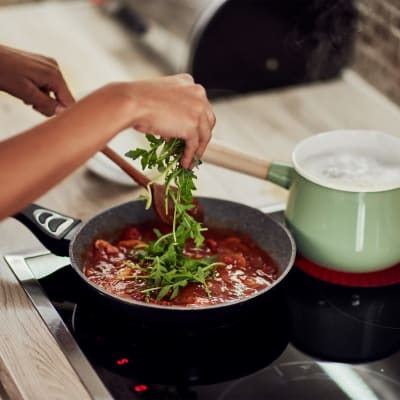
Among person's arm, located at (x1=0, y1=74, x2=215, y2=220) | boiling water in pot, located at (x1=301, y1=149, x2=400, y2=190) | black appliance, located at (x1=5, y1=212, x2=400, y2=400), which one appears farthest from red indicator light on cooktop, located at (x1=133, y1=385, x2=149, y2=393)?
boiling water in pot, located at (x1=301, y1=149, x2=400, y2=190)

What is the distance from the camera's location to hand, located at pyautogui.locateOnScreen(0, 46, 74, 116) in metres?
1.41

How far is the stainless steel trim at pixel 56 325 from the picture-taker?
3.89 feet

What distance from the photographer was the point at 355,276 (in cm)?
145

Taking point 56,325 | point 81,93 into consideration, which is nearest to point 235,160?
point 56,325

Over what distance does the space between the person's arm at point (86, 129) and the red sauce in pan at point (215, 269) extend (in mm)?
249

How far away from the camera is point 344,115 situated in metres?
1.97

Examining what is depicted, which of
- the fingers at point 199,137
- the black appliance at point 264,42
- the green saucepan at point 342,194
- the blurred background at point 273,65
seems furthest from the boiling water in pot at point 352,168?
the black appliance at point 264,42

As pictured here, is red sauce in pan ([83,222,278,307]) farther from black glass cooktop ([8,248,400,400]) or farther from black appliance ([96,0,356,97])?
black appliance ([96,0,356,97])

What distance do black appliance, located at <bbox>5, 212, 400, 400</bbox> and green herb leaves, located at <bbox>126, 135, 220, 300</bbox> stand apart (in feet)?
0.22

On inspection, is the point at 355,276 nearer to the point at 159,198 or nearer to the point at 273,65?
the point at 159,198

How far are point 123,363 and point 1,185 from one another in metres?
0.32

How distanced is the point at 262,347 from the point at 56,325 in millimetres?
289

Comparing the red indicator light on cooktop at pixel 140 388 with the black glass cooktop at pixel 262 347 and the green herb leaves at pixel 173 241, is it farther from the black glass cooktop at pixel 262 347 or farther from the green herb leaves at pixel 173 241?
the green herb leaves at pixel 173 241

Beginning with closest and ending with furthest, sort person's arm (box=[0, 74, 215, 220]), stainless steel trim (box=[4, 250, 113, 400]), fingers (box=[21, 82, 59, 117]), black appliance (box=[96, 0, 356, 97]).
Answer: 1. person's arm (box=[0, 74, 215, 220])
2. stainless steel trim (box=[4, 250, 113, 400])
3. fingers (box=[21, 82, 59, 117])
4. black appliance (box=[96, 0, 356, 97])
